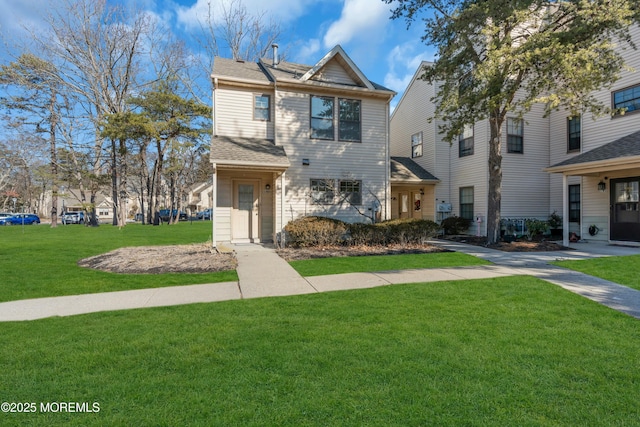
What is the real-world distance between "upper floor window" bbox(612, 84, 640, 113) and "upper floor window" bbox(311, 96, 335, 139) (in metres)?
10.2

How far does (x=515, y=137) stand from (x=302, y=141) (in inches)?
370

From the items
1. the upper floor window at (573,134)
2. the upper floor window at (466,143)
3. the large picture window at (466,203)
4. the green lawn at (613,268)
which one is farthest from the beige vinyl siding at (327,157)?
the upper floor window at (573,134)

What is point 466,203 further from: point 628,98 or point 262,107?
point 262,107

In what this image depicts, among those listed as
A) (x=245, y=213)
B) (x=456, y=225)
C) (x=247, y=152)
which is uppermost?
(x=247, y=152)

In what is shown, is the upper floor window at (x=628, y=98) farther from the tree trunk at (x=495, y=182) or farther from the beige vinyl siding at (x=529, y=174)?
the tree trunk at (x=495, y=182)

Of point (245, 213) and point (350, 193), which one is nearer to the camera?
point (245, 213)

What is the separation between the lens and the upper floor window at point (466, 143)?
Result: 47.1ft

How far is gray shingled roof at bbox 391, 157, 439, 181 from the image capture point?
14.3 m

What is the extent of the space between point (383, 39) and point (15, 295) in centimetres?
1535

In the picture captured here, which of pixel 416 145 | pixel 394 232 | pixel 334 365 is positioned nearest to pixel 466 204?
pixel 416 145

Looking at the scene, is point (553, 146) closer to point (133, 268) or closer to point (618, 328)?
point (618, 328)

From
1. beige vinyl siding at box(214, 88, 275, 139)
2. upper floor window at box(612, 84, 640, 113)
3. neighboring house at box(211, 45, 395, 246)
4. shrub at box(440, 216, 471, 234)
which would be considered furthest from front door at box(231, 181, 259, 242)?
upper floor window at box(612, 84, 640, 113)

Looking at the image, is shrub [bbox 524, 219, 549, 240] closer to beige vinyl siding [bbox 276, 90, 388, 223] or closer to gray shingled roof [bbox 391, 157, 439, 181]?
gray shingled roof [bbox 391, 157, 439, 181]

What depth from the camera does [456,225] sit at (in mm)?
→ 14453
